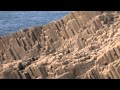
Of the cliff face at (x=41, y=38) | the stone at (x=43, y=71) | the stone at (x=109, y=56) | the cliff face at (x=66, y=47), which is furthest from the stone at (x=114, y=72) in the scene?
the cliff face at (x=41, y=38)

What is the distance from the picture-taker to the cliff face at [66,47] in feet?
17.9

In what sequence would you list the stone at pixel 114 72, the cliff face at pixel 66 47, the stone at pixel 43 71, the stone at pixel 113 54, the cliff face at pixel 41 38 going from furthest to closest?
the cliff face at pixel 41 38, the stone at pixel 113 54, the cliff face at pixel 66 47, the stone at pixel 43 71, the stone at pixel 114 72

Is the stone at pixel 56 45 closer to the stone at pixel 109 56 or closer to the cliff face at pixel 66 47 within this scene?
the cliff face at pixel 66 47

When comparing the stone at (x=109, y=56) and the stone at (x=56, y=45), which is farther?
the stone at (x=56, y=45)

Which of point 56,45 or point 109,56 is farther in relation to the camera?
point 56,45

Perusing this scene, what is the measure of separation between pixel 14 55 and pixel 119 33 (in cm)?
250

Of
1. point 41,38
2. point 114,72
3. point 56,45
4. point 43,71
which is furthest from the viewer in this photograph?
point 41,38

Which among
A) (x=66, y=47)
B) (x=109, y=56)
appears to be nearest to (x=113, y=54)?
(x=109, y=56)

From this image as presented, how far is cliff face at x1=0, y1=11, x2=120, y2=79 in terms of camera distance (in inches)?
215

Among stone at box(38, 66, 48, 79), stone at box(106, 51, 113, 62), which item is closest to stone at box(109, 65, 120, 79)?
stone at box(106, 51, 113, 62)

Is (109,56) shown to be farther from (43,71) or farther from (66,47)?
(66,47)

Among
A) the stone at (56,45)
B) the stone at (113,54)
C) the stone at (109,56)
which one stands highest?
the stone at (113,54)

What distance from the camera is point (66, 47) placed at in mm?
7320
